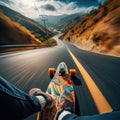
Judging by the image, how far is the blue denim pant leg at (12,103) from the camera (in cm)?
146

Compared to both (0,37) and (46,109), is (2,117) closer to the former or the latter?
(46,109)

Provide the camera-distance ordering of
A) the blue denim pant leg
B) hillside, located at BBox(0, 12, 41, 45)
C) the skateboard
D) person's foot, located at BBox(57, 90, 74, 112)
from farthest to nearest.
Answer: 1. hillside, located at BBox(0, 12, 41, 45)
2. person's foot, located at BBox(57, 90, 74, 112)
3. the skateboard
4. the blue denim pant leg

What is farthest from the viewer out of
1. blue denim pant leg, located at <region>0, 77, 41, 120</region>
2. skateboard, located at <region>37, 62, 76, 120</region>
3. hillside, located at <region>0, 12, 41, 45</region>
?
hillside, located at <region>0, 12, 41, 45</region>

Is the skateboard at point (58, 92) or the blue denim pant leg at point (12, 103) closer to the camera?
the blue denim pant leg at point (12, 103)

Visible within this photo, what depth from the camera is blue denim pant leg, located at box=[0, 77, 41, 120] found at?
1.46m

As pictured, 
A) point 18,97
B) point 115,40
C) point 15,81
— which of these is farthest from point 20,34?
point 18,97

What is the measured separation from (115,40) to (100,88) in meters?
23.2

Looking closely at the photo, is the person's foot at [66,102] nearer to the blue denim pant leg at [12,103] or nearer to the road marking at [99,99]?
the road marking at [99,99]

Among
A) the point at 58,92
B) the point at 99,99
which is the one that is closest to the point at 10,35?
the point at 58,92

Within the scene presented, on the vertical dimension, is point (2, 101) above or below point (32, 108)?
above

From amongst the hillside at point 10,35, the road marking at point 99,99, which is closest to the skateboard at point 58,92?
the road marking at point 99,99

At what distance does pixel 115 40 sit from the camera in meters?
26.0

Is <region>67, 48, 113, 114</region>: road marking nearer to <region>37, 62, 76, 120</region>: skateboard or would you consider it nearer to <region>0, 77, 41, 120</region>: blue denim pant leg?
<region>37, 62, 76, 120</region>: skateboard

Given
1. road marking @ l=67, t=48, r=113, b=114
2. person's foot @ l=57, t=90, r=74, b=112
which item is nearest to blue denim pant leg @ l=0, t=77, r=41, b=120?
person's foot @ l=57, t=90, r=74, b=112
